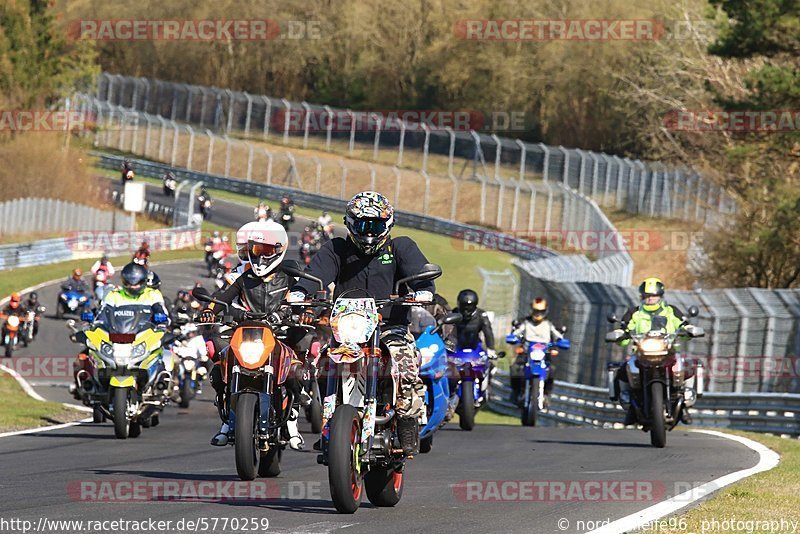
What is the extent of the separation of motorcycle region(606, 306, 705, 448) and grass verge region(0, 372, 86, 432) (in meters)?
7.06

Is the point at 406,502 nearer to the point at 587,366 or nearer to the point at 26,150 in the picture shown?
the point at 587,366

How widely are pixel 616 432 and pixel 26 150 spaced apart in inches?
2075

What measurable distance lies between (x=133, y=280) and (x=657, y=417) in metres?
5.95

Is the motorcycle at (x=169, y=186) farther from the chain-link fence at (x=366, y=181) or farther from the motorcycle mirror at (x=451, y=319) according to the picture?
the motorcycle mirror at (x=451, y=319)

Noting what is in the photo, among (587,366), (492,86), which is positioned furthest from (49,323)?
(492,86)

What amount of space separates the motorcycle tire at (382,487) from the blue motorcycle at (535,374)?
1135 centimetres

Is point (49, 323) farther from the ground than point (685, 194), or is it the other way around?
point (685, 194)

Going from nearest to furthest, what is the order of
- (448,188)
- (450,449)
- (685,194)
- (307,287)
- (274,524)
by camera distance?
(274,524) → (307,287) → (450,449) → (685,194) → (448,188)

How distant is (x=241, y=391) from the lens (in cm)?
1133

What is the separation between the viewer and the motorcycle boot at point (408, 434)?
32.4 feet

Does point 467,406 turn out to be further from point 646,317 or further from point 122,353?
point 122,353

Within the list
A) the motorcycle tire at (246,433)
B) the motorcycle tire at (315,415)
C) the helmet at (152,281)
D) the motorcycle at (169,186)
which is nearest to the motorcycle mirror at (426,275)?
the motorcycle tire at (246,433)

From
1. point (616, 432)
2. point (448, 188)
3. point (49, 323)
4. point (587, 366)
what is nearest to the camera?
point (616, 432)

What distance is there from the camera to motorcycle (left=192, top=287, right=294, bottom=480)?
11109 millimetres
